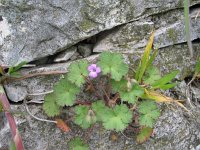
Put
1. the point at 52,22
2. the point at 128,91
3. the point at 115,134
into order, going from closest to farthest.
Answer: the point at 128,91, the point at 52,22, the point at 115,134

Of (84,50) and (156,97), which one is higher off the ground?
(84,50)

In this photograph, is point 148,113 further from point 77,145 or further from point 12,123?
point 12,123

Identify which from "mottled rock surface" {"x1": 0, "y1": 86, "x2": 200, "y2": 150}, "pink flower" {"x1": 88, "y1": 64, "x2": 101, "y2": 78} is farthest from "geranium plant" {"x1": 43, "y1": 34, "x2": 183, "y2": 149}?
"mottled rock surface" {"x1": 0, "y1": 86, "x2": 200, "y2": 150}

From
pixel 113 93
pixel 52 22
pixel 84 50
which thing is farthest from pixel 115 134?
pixel 52 22

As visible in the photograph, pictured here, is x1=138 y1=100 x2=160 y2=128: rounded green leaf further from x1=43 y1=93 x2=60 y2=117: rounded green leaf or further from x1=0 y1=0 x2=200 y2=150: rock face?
x1=43 y1=93 x2=60 y2=117: rounded green leaf

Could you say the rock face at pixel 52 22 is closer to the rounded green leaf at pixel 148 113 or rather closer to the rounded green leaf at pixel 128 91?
the rounded green leaf at pixel 128 91

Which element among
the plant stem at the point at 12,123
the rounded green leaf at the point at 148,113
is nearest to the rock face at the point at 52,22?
the plant stem at the point at 12,123

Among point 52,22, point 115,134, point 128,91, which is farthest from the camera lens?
point 115,134

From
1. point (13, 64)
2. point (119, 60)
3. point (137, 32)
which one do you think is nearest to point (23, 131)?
point (13, 64)
